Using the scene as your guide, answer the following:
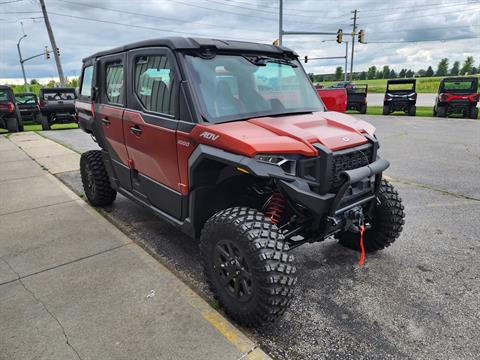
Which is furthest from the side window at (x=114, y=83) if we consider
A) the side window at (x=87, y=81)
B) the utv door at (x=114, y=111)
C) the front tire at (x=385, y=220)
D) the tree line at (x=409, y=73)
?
the tree line at (x=409, y=73)

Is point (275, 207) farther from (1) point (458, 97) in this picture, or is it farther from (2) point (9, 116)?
(1) point (458, 97)

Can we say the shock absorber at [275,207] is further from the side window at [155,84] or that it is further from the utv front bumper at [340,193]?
the side window at [155,84]

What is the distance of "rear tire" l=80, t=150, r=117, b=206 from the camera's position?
4.86m

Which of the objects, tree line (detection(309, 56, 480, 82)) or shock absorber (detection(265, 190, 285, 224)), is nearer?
shock absorber (detection(265, 190, 285, 224))

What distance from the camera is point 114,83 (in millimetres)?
4086

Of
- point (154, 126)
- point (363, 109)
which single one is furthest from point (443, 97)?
point (154, 126)

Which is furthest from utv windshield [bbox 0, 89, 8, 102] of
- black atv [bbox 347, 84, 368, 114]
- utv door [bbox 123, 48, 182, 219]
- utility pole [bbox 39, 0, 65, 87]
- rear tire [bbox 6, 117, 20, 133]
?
black atv [bbox 347, 84, 368, 114]

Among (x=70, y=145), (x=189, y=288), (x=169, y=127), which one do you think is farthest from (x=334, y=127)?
(x=70, y=145)

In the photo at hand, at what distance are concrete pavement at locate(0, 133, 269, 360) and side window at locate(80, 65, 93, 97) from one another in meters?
1.70

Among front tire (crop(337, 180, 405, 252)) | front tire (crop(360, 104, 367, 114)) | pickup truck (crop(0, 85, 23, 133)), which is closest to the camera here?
front tire (crop(337, 180, 405, 252))

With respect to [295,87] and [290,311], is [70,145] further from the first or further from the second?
[290,311]

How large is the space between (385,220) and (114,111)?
309 cm

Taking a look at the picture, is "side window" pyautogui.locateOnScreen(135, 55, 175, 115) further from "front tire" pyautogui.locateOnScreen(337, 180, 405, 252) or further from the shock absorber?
"front tire" pyautogui.locateOnScreen(337, 180, 405, 252)

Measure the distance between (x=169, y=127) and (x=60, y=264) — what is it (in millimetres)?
1815
